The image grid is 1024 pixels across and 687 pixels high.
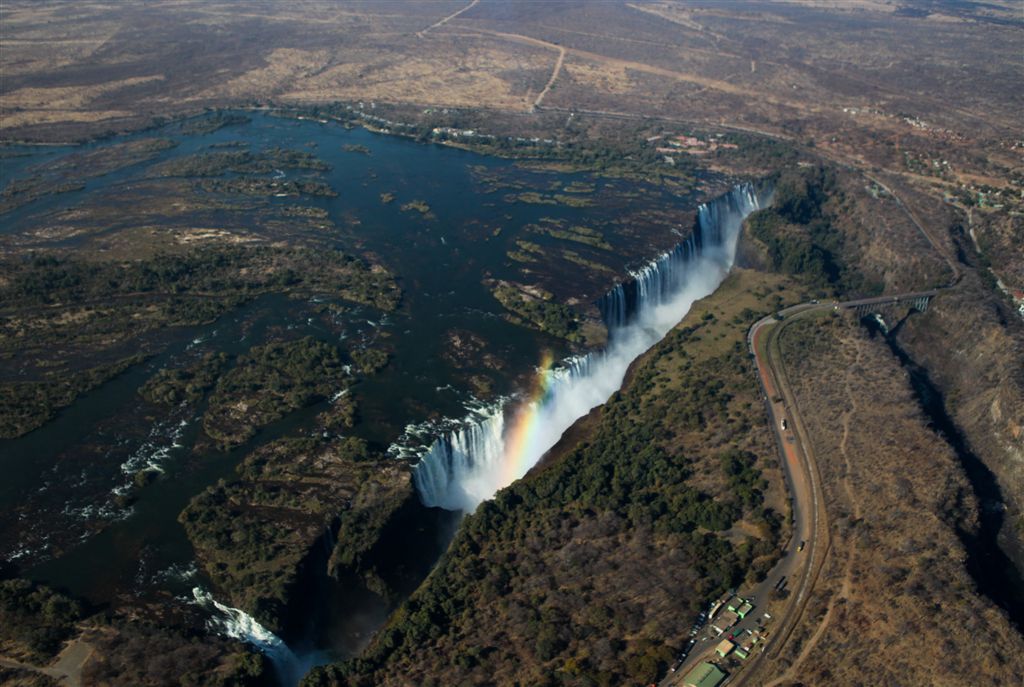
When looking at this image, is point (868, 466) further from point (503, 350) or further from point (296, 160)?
point (296, 160)

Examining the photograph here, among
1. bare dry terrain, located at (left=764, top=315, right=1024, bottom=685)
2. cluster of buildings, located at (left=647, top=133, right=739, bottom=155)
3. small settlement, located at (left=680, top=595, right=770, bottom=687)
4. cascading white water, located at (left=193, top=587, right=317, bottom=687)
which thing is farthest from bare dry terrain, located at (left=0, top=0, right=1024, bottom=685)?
cascading white water, located at (left=193, top=587, right=317, bottom=687)

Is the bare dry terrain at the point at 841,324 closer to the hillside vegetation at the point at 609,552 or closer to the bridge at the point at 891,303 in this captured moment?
the hillside vegetation at the point at 609,552

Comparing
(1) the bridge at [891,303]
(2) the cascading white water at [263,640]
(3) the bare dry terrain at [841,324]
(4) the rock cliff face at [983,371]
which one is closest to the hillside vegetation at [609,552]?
(3) the bare dry terrain at [841,324]

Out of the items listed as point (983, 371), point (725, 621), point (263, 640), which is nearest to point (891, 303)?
point (983, 371)

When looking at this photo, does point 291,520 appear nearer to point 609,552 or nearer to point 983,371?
point 609,552

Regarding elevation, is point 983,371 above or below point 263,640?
above

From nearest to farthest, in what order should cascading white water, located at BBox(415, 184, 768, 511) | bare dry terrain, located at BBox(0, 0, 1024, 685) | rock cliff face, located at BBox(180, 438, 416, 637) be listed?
bare dry terrain, located at BBox(0, 0, 1024, 685) < rock cliff face, located at BBox(180, 438, 416, 637) < cascading white water, located at BBox(415, 184, 768, 511)

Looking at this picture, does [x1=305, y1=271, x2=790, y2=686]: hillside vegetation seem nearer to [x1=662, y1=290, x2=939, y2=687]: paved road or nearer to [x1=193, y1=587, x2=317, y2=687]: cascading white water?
[x1=662, y1=290, x2=939, y2=687]: paved road
